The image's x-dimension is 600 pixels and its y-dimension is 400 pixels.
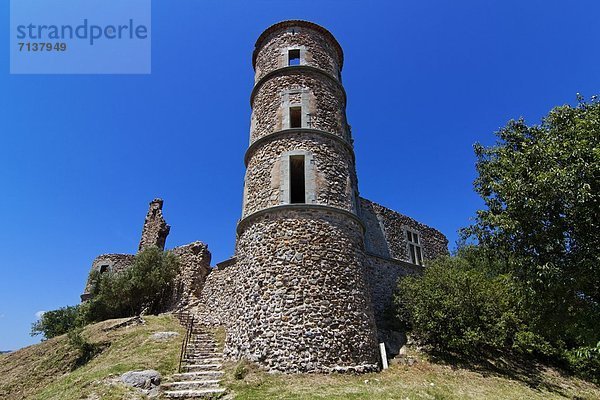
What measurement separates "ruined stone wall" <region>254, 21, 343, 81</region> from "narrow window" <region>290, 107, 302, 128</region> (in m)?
2.40

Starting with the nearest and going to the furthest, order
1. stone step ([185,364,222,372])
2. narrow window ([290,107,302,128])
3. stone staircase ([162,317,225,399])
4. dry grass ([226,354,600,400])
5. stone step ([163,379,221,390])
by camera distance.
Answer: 1. dry grass ([226,354,600,400])
2. stone staircase ([162,317,225,399])
3. stone step ([163,379,221,390])
4. stone step ([185,364,222,372])
5. narrow window ([290,107,302,128])

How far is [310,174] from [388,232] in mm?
9148

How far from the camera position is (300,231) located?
1199 cm

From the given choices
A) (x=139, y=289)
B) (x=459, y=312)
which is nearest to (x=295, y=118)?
(x=459, y=312)

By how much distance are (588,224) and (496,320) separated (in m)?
6.44

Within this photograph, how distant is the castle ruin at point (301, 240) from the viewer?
35.3 ft

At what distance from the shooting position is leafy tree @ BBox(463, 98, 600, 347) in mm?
8820

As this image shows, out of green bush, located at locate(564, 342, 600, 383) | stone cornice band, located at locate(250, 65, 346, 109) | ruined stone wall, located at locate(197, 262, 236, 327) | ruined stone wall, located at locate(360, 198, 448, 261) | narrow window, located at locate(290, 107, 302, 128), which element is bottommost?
green bush, located at locate(564, 342, 600, 383)

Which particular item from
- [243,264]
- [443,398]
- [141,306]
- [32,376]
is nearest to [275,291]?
[243,264]

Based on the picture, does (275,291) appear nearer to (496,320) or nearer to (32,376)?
(496,320)

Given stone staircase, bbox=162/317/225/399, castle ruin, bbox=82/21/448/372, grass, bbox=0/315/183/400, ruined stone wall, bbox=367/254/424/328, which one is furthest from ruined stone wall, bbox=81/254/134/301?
ruined stone wall, bbox=367/254/424/328

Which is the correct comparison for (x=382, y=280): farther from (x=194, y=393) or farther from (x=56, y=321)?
(x=56, y=321)

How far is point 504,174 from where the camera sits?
10859 millimetres

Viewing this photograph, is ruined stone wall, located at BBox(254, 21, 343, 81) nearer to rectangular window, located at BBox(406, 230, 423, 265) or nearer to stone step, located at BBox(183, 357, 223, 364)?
rectangular window, located at BBox(406, 230, 423, 265)
